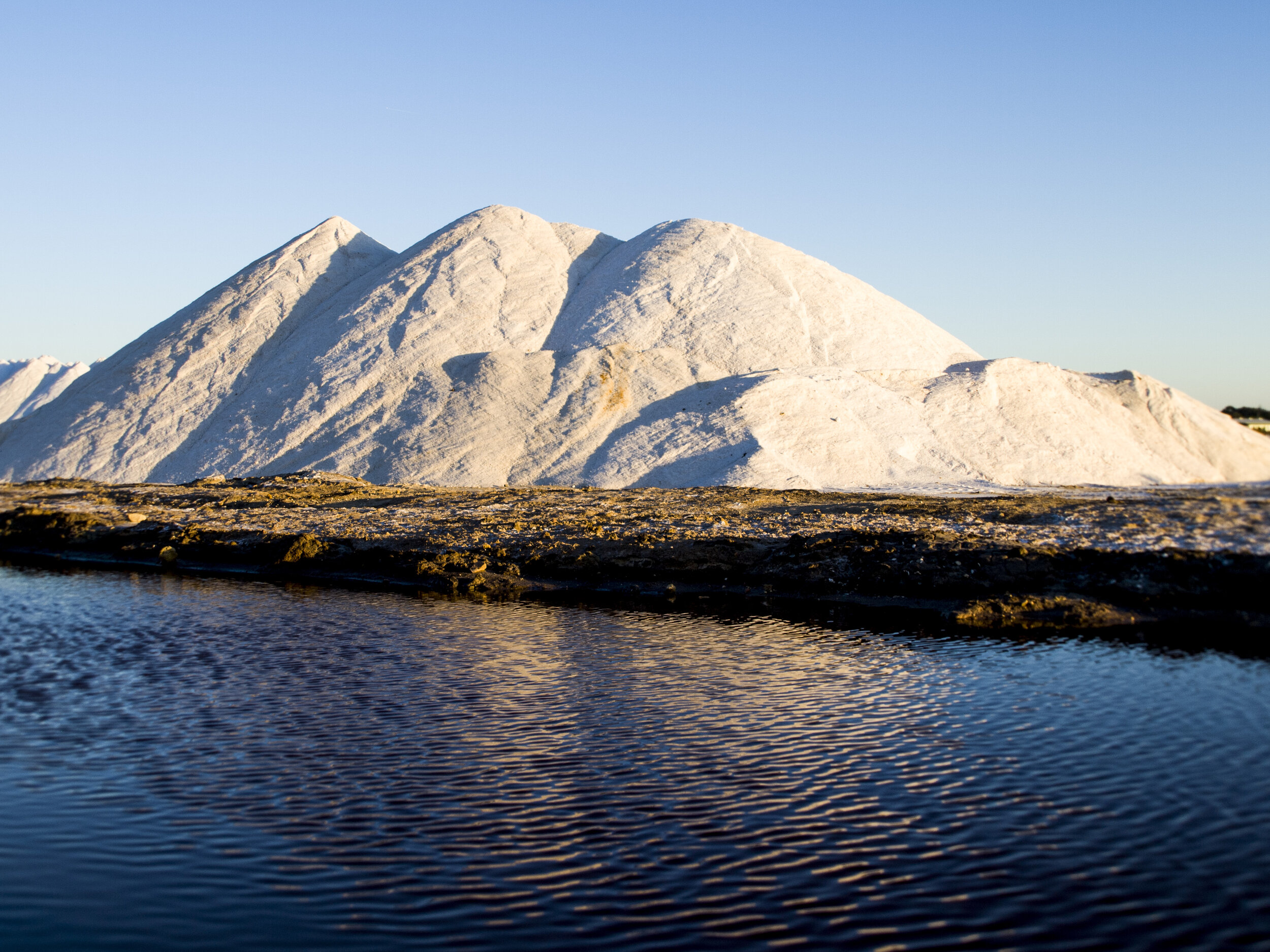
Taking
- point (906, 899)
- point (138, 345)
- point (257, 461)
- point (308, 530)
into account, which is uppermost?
point (138, 345)

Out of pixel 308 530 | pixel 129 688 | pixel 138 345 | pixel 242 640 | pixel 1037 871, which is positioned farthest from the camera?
pixel 138 345

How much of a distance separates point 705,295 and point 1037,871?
56381 mm

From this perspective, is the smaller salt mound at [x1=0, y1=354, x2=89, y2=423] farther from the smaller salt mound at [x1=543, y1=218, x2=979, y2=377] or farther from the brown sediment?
the brown sediment

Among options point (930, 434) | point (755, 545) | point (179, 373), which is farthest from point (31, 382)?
point (755, 545)

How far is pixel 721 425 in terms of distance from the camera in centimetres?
5062

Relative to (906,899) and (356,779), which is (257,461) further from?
(906,899)

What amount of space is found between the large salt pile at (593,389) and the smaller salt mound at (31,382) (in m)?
97.9

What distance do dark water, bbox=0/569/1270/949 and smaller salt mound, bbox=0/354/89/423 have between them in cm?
15299

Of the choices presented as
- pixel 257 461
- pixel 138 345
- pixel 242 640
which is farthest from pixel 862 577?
pixel 138 345

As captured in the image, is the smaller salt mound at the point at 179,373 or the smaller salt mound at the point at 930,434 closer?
the smaller salt mound at the point at 930,434

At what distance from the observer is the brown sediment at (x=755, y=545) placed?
21.4 meters

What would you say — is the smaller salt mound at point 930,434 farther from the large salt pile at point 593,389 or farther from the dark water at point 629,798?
the dark water at point 629,798

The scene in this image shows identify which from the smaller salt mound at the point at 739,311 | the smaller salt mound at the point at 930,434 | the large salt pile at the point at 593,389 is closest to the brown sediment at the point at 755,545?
the smaller salt mound at the point at 930,434

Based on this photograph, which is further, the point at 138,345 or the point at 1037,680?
the point at 138,345
